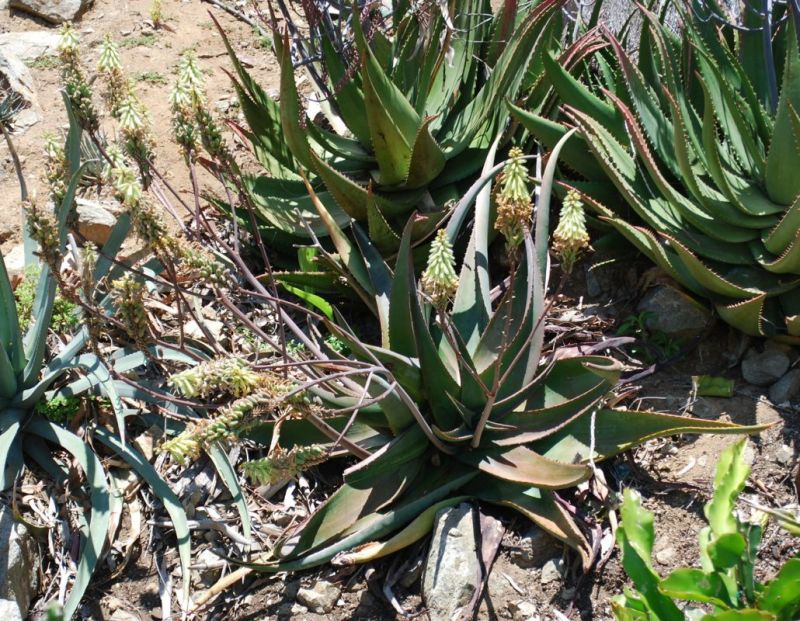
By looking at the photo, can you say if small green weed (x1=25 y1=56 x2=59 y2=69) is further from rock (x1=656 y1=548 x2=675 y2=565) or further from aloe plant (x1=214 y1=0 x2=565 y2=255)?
A: rock (x1=656 y1=548 x2=675 y2=565)

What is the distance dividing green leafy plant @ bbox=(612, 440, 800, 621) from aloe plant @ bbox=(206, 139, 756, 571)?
426 millimetres

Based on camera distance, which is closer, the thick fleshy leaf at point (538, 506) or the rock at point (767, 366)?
the thick fleshy leaf at point (538, 506)

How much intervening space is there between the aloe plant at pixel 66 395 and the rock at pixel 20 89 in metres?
1.66

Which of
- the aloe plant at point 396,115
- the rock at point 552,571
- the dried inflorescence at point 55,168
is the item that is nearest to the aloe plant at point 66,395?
the dried inflorescence at point 55,168

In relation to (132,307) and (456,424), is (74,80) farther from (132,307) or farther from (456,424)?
(456,424)

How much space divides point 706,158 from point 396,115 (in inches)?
45.0

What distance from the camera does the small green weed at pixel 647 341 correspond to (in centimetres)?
326

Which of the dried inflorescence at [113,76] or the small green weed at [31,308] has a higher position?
the dried inflorescence at [113,76]

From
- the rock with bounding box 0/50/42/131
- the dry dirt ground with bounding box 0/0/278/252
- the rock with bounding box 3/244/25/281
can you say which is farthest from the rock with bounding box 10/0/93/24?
the rock with bounding box 3/244/25/281

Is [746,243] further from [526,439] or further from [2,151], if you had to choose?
[2,151]

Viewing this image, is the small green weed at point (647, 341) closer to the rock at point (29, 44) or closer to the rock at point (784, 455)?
the rock at point (784, 455)

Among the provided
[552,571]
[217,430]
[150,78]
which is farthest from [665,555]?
[150,78]

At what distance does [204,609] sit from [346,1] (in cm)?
283

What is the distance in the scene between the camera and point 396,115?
3.43 metres
